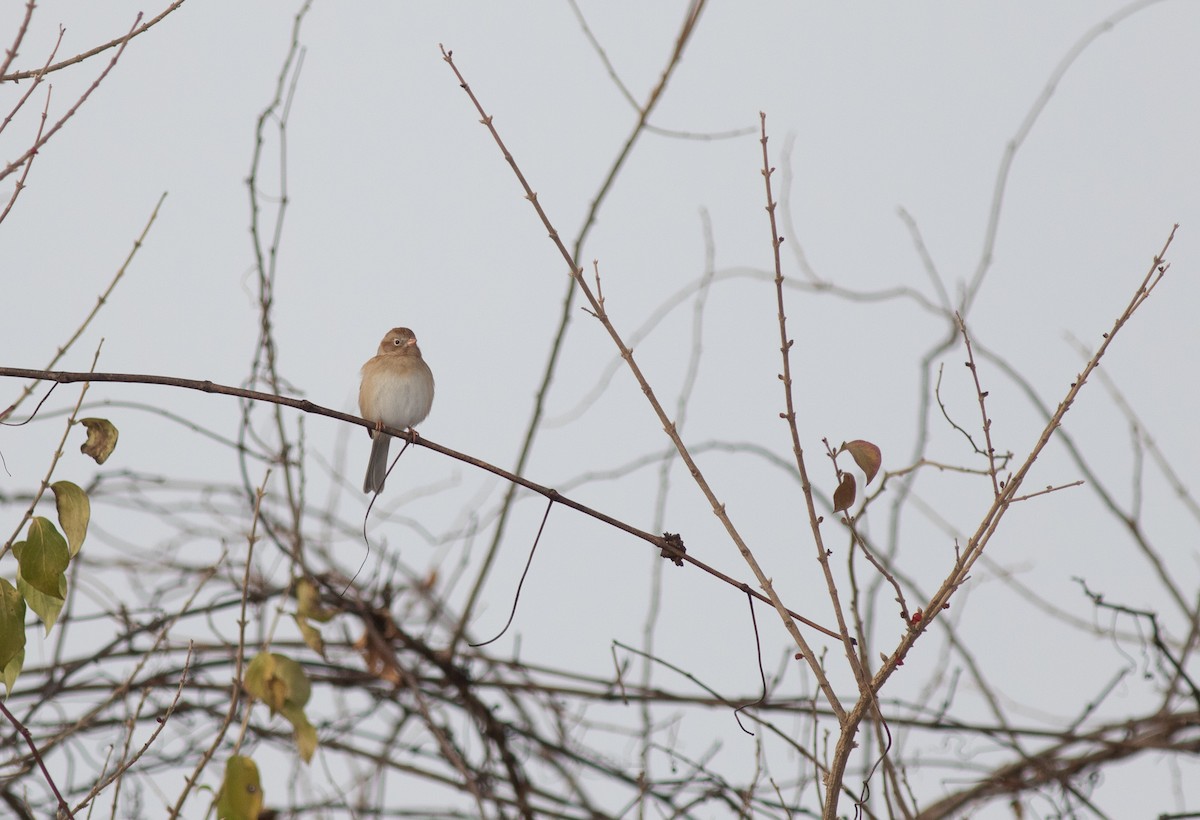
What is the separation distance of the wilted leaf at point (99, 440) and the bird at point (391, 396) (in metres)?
2.36

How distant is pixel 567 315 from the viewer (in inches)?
159

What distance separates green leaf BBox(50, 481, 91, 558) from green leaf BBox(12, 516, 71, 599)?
1.4 inches

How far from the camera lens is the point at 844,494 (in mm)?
2027

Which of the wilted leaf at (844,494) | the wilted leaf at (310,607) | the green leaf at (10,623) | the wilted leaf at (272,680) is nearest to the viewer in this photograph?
the green leaf at (10,623)

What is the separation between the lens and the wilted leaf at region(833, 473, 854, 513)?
202cm

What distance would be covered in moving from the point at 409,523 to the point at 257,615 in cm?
79

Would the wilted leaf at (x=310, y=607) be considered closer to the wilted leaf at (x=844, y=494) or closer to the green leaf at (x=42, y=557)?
the green leaf at (x=42, y=557)

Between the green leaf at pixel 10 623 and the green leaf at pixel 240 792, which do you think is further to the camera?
the green leaf at pixel 240 792

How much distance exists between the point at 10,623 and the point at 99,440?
344 millimetres

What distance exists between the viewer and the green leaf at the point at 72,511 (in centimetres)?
196

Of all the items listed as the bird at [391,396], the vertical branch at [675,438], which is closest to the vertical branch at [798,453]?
the vertical branch at [675,438]

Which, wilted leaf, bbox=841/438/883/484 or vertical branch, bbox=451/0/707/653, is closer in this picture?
wilted leaf, bbox=841/438/883/484

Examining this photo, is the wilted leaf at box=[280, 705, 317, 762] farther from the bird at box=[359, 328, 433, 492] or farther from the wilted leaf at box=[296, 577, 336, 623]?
the bird at box=[359, 328, 433, 492]

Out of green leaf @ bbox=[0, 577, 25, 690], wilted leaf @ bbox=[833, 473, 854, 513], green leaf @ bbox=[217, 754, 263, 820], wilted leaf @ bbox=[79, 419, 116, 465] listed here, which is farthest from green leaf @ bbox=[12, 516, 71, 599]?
wilted leaf @ bbox=[833, 473, 854, 513]
